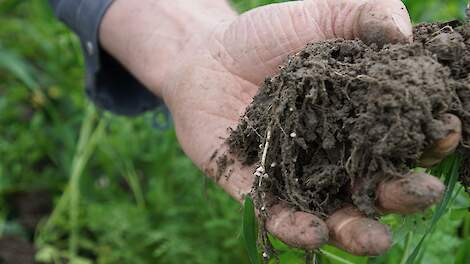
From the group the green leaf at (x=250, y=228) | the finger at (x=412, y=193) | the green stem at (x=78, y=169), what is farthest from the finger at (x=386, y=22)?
the green stem at (x=78, y=169)

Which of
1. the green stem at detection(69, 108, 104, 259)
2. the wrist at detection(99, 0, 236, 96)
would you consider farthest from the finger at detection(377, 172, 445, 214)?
the green stem at detection(69, 108, 104, 259)

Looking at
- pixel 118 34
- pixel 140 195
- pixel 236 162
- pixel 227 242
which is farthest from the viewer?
pixel 140 195

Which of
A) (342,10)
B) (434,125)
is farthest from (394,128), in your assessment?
(342,10)

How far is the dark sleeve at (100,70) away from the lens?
229cm

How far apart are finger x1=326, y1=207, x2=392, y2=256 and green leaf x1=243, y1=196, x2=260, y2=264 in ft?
0.50

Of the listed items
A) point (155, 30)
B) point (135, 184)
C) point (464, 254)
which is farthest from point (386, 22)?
point (135, 184)

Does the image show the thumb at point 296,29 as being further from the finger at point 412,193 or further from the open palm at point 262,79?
the finger at point 412,193

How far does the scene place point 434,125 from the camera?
47.1 inches

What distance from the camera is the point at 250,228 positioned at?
1.32 m

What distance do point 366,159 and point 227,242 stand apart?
922mm

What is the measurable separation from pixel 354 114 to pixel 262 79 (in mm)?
435

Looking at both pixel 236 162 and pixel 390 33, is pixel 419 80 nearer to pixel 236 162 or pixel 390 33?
pixel 390 33

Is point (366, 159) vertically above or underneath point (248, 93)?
above

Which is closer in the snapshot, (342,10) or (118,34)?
(342,10)
